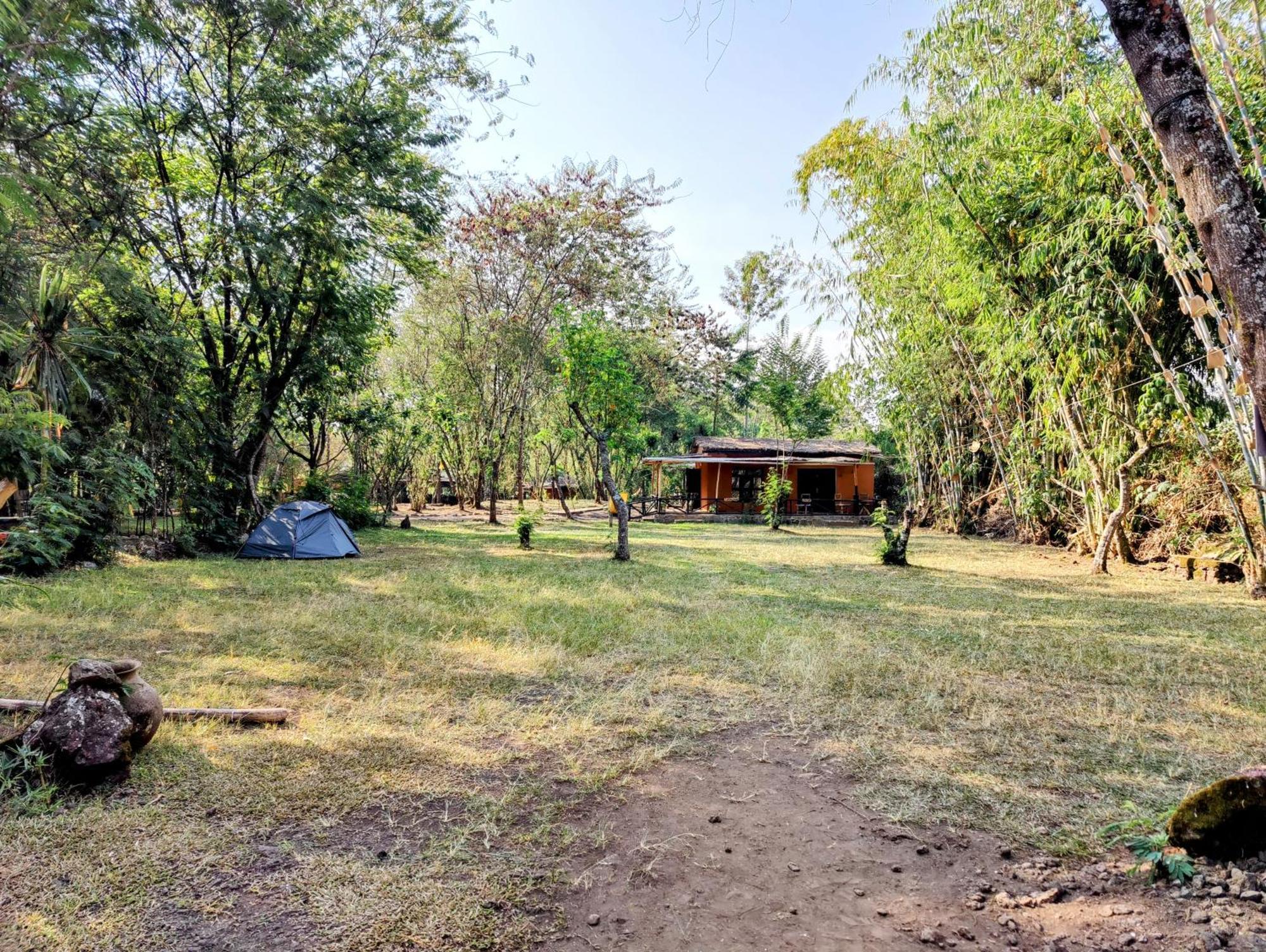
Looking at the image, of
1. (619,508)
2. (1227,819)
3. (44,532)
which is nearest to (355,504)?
(619,508)

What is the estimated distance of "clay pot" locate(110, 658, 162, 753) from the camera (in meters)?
2.67

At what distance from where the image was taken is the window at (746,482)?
2106 cm

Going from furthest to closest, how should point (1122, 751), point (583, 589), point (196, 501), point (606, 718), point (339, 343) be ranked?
point (339, 343)
point (196, 501)
point (583, 589)
point (606, 718)
point (1122, 751)

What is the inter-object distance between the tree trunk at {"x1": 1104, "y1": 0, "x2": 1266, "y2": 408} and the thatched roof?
62.2 feet

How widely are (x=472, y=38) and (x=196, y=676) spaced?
33.2 ft

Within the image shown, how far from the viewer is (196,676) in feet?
12.5

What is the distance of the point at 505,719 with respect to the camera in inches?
129

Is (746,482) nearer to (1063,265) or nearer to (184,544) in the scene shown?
(1063,265)

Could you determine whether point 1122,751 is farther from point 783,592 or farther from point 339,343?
point 339,343

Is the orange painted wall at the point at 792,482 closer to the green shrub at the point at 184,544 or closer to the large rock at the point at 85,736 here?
the green shrub at the point at 184,544

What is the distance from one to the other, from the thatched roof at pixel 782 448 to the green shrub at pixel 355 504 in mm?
11248

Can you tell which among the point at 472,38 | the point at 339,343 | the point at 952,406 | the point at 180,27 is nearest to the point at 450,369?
the point at 339,343

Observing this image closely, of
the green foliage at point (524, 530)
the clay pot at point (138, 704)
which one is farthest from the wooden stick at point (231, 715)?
the green foliage at point (524, 530)

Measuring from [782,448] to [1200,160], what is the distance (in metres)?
19.3
